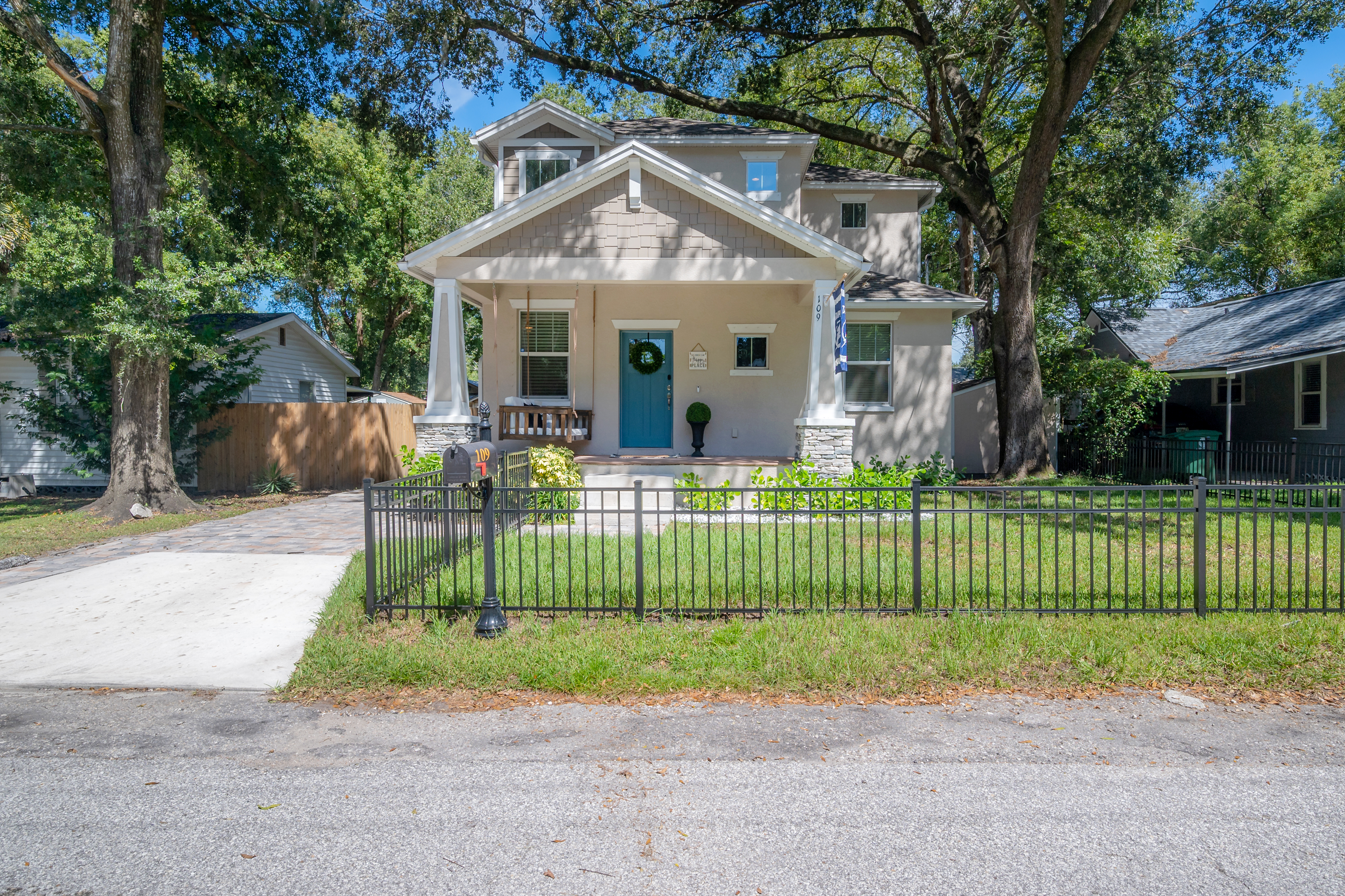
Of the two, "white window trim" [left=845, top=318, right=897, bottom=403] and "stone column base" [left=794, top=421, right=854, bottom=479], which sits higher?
"white window trim" [left=845, top=318, right=897, bottom=403]

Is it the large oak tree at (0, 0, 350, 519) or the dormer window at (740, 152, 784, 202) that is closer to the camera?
the large oak tree at (0, 0, 350, 519)

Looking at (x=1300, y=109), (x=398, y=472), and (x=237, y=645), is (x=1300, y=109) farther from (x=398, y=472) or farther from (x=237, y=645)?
(x=237, y=645)

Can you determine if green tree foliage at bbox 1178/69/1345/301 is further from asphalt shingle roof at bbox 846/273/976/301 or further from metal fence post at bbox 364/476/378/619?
metal fence post at bbox 364/476/378/619

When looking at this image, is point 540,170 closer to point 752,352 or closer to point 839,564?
point 752,352

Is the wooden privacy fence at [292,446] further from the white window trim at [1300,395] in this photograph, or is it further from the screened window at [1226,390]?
the screened window at [1226,390]

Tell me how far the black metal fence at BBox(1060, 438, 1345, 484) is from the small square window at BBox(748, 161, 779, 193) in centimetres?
975

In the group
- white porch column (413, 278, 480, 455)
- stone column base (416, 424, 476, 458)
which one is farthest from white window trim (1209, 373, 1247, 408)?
stone column base (416, 424, 476, 458)

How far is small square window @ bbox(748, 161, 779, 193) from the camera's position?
15836 millimetres

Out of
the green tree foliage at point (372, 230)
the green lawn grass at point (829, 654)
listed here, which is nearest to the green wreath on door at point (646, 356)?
the green tree foliage at point (372, 230)

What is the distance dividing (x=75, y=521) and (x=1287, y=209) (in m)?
36.1

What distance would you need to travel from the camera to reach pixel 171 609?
22.2ft

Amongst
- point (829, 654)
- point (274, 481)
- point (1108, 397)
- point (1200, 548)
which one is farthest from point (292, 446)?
point (1108, 397)

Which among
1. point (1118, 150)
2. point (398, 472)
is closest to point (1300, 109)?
point (1118, 150)

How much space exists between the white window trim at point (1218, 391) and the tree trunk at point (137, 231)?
76.7 feet
